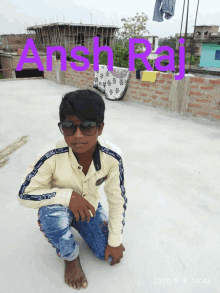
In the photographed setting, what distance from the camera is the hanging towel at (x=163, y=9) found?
834 centimetres

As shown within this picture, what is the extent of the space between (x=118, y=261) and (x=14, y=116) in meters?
3.97

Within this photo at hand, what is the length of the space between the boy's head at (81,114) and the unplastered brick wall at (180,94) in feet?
12.2

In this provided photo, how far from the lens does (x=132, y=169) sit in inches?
102

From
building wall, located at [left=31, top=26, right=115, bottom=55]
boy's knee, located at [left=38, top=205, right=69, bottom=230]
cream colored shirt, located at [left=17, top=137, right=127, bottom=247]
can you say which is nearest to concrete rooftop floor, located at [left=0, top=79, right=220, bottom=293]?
cream colored shirt, located at [left=17, top=137, right=127, bottom=247]

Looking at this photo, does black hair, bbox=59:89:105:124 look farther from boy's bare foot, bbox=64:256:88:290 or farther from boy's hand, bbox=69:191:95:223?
boy's bare foot, bbox=64:256:88:290

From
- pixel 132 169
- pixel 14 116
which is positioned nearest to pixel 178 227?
pixel 132 169

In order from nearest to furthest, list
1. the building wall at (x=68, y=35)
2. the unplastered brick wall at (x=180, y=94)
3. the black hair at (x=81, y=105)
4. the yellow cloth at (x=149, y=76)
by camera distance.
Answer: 1. the black hair at (x=81, y=105)
2. the unplastered brick wall at (x=180, y=94)
3. the yellow cloth at (x=149, y=76)
4. the building wall at (x=68, y=35)

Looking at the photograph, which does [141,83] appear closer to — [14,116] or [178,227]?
[14,116]

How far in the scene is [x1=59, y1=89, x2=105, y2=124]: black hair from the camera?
1.01 m

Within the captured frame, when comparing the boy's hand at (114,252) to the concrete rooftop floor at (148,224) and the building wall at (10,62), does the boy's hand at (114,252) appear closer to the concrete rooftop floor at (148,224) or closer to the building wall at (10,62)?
the concrete rooftop floor at (148,224)

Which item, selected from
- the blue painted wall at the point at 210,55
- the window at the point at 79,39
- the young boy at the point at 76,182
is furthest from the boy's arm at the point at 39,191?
the blue painted wall at the point at 210,55

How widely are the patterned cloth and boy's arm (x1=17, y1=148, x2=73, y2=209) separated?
16.4 feet

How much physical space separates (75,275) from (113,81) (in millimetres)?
5466

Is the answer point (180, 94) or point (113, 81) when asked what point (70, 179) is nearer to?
point (180, 94)
